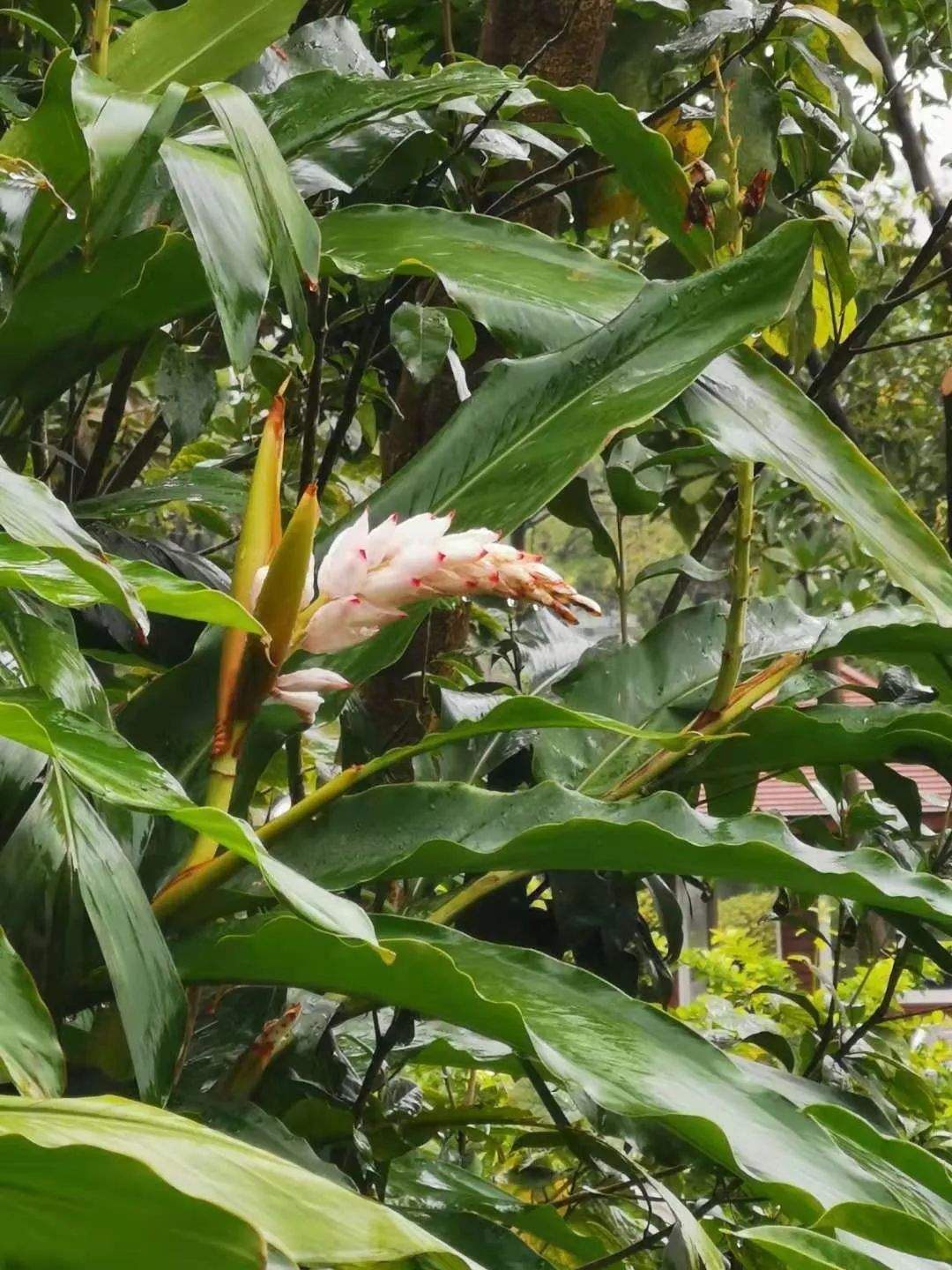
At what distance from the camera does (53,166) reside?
0.63 meters

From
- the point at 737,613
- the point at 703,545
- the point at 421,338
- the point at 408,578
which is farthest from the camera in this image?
the point at 703,545

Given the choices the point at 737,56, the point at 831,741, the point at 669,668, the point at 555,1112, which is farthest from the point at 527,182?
the point at 555,1112

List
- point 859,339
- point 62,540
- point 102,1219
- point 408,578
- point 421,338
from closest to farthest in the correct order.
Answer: point 102,1219
point 62,540
point 408,578
point 421,338
point 859,339

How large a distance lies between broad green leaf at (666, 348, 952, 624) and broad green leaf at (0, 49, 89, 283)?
1.01ft

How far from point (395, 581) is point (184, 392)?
0.58m

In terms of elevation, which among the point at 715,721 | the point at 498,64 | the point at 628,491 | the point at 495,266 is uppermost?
the point at 498,64

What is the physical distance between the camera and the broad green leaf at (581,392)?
2.17 ft

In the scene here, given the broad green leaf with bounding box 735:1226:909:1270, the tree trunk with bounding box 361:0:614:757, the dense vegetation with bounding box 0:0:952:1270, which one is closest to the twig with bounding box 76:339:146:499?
the dense vegetation with bounding box 0:0:952:1270

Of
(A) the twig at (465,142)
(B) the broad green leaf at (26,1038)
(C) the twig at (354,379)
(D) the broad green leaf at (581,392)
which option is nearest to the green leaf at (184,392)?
(C) the twig at (354,379)

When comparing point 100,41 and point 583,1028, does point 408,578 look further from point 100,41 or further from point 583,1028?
point 100,41

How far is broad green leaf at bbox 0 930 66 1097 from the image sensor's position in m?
0.38

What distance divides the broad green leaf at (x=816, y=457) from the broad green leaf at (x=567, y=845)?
0.43 ft

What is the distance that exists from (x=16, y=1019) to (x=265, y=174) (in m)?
0.32

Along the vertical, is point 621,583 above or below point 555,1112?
above
